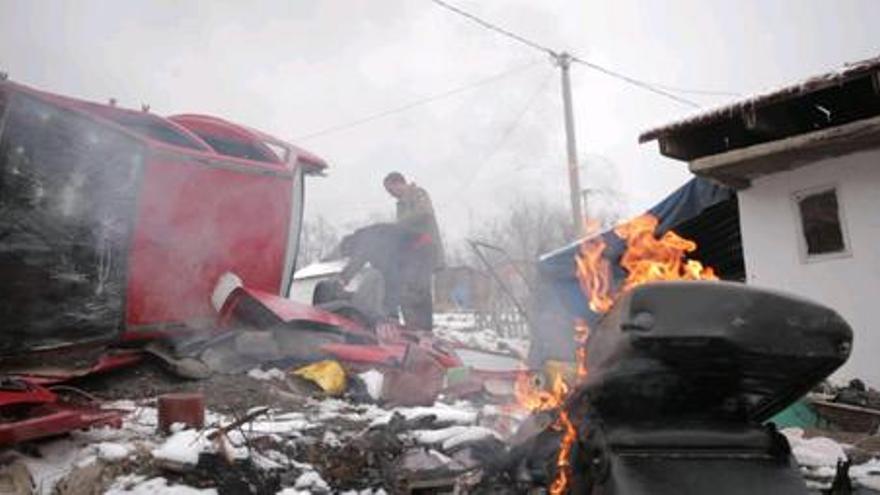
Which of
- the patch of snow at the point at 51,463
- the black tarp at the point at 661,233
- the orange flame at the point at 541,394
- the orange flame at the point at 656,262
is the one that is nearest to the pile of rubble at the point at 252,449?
the patch of snow at the point at 51,463

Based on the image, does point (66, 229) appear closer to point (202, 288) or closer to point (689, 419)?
point (202, 288)

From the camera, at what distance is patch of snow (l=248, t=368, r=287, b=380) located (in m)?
5.71

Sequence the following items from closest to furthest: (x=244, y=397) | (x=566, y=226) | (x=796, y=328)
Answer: (x=796, y=328) → (x=244, y=397) → (x=566, y=226)

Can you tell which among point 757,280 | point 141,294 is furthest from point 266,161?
point 757,280

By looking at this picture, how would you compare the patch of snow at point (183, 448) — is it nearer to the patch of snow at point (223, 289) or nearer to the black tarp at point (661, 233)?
the patch of snow at point (223, 289)

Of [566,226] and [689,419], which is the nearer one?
[689,419]

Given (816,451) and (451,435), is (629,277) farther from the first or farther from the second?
(816,451)

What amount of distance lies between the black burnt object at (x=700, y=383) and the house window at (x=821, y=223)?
16.2ft

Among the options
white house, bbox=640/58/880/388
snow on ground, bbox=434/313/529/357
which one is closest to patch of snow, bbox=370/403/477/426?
white house, bbox=640/58/880/388

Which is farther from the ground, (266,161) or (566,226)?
(566,226)

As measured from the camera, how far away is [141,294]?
5508 mm

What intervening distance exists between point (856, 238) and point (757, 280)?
3.69 feet

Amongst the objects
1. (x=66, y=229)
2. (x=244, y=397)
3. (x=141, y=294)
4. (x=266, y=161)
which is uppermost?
(x=266, y=161)

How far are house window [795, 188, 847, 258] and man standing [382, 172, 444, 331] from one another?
445cm
